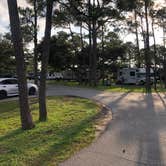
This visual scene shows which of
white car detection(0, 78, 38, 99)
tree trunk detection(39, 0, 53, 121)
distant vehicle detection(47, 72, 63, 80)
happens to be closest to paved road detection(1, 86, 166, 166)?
tree trunk detection(39, 0, 53, 121)

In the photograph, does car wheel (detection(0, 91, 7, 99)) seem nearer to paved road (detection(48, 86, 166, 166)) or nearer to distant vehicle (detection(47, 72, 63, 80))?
paved road (detection(48, 86, 166, 166))

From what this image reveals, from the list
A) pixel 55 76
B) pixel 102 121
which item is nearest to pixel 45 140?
pixel 102 121

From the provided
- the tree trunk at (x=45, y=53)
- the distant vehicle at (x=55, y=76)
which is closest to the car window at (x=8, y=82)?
the tree trunk at (x=45, y=53)

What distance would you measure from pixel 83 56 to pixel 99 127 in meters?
35.6

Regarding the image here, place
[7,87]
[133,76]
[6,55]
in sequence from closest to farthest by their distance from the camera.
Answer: [7,87] < [133,76] < [6,55]

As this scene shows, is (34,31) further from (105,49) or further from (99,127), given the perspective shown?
(99,127)

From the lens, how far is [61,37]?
1779 inches

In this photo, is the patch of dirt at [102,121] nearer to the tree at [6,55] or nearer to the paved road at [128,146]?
the paved road at [128,146]

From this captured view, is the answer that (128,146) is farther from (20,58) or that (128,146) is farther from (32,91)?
(32,91)

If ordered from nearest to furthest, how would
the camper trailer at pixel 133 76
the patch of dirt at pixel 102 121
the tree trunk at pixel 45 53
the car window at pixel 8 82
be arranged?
the patch of dirt at pixel 102 121
the tree trunk at pixel 45 53
the car window at pixel 8 82
the camper trailer at pixel 133 76

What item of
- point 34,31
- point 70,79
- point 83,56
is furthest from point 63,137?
point 70,79

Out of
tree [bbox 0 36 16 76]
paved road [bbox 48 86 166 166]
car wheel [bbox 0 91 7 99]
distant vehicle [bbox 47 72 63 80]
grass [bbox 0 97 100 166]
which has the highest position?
tree [bbox 0 36 16 76]

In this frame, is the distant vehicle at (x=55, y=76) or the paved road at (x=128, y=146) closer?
the paved road at (x=128, y=146)

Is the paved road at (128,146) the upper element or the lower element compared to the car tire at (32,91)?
lower
